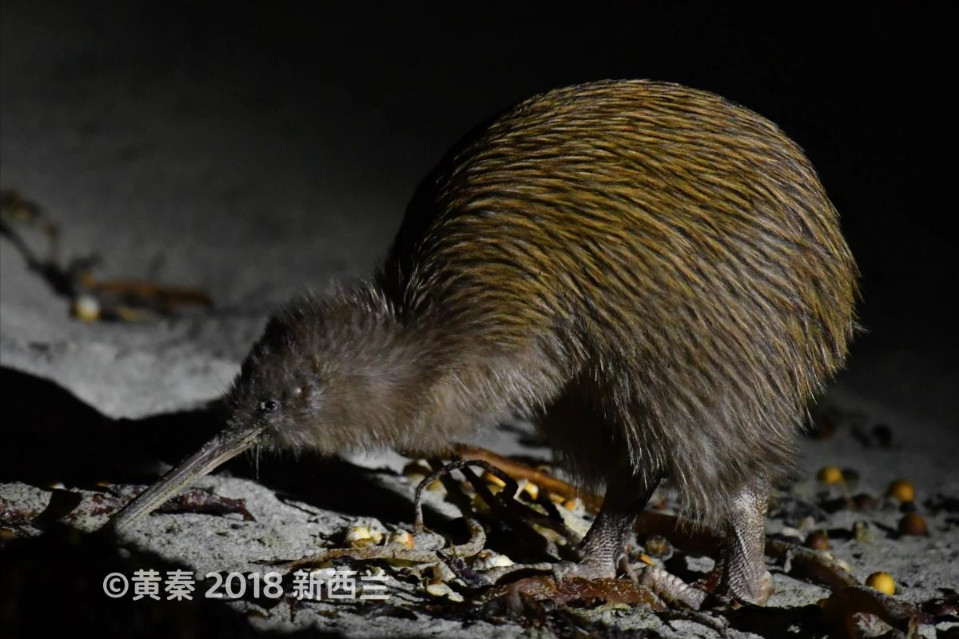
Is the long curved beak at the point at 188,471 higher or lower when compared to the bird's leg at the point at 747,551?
higher

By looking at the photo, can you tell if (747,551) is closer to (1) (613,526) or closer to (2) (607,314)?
(1) (613,526)

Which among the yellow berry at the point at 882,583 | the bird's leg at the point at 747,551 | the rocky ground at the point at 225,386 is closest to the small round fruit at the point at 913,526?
the rocky ground at the point at 225,386

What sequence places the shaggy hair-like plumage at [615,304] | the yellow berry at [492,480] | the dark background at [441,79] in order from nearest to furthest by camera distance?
1. the shaggy hair-like plumage at [615,304]
2. the yellow berry at [492,480]
3. the dark background at [441,79]

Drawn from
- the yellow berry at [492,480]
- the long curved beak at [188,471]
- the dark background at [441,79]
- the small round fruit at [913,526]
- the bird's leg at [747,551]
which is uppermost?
the dark background at [441,79]

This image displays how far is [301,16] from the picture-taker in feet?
24.7

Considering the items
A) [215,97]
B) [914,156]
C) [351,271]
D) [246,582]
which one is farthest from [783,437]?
[215,97]

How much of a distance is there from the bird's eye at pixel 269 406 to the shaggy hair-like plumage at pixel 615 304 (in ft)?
0.10

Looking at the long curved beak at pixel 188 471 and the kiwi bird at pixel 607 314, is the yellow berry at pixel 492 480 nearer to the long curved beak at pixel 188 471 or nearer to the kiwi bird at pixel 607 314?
the kiwi bird at pixel 607 314

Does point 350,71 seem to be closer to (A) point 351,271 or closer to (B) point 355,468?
(A) point 351,271

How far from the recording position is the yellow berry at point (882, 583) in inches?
135

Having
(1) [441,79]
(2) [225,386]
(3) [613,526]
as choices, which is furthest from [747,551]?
(1) [441,79]

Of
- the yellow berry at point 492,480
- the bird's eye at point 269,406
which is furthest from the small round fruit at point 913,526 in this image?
the bird's eye at point 269,406

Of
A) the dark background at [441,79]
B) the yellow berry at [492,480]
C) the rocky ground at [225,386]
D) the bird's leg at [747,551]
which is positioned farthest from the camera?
the dark background at [441,79]

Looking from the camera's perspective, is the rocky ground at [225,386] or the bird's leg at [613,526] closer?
the rocky ground at [225,386]
